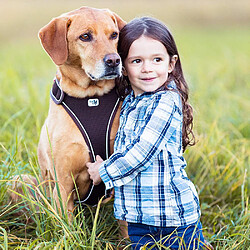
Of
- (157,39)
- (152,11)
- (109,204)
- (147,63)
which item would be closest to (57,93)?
(147,63)

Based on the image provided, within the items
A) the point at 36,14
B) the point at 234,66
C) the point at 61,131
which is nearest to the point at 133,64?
the point at 61,131

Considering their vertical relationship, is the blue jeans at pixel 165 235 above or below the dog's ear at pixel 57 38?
below

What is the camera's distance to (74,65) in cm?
237

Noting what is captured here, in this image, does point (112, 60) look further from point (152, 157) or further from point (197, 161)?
point (197, 161)

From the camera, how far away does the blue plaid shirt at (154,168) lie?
205 centimetres

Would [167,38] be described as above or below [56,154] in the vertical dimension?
above

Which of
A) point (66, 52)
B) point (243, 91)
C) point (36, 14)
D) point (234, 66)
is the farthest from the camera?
point (36, 14)

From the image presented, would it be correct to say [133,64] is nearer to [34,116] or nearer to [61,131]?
[61,131]

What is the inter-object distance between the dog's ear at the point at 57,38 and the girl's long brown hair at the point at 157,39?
354 mm

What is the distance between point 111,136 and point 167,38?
2.33 ft

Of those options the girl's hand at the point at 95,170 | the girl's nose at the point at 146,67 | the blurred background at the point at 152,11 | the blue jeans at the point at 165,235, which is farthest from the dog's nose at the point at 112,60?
the blurred background at the point at 152,11

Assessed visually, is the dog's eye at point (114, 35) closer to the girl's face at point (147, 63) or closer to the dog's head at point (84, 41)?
the dog's head at point (84, 41)

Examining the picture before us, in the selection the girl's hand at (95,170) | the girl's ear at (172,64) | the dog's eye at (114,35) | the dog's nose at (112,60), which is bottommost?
the girl's hand at (95,170)

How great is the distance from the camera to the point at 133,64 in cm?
223
